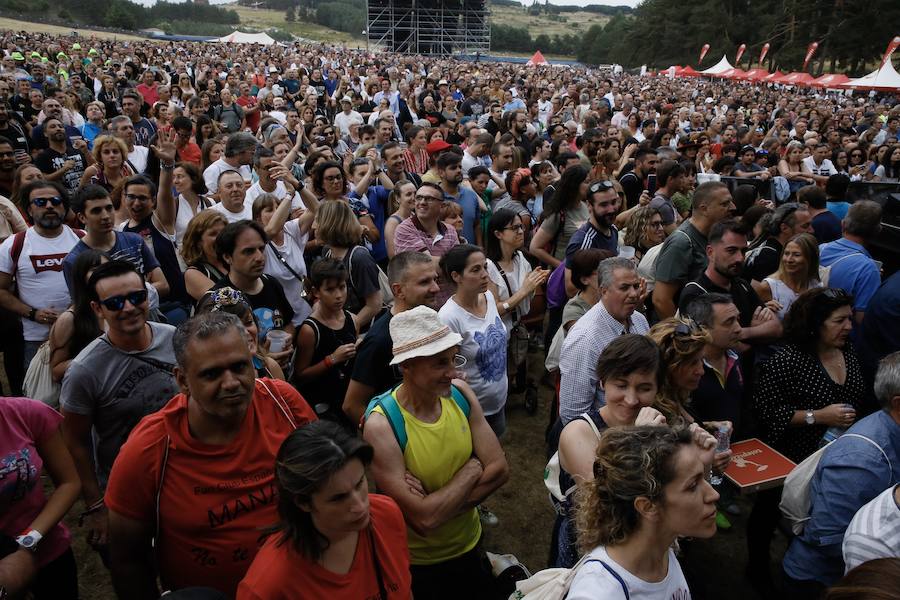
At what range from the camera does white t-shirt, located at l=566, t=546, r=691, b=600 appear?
181 centimetres

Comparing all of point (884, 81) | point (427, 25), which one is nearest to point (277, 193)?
point (884, 81)

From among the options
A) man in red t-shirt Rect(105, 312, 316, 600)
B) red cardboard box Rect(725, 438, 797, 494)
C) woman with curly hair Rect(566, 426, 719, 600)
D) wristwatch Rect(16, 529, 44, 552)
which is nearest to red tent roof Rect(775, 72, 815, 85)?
red cardboard box Rect(725, 438, 797, 494)

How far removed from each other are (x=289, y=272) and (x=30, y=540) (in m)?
2.59

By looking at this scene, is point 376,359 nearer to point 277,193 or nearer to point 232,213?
point 232,213

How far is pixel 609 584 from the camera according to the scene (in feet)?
5.98

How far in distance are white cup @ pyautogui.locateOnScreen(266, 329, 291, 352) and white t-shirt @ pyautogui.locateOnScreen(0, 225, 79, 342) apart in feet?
5.67

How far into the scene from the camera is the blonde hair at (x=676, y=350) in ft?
9.80

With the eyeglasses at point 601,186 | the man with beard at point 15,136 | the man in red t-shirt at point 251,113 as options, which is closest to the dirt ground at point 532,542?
the eyeglasses at point 601,186

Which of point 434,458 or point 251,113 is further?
point 251,113

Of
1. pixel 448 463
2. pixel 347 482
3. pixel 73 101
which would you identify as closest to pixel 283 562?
pixel 347 482

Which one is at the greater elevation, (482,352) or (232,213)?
(232,213)

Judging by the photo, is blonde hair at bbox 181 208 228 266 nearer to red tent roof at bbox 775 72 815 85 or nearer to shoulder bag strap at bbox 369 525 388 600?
shoulder bag strap at bbox 369 525 388 600

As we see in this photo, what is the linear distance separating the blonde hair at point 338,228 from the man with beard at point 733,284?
8.21 ft

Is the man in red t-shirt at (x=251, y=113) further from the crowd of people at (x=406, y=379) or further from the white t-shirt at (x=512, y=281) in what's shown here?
the white t-shirt at (x=512, y=281)
